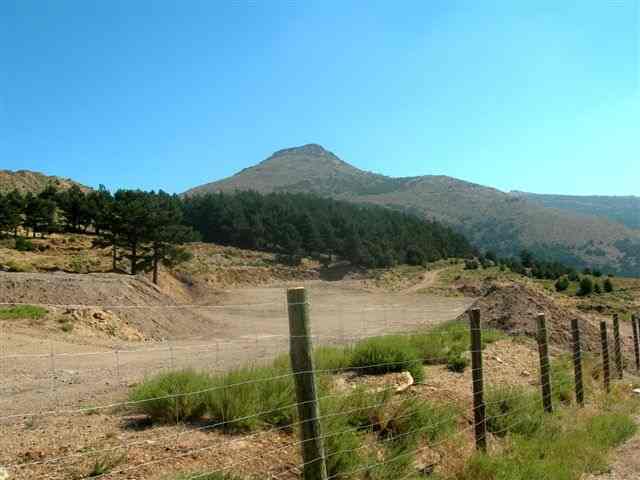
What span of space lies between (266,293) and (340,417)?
2166 inches

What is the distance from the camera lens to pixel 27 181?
122 m

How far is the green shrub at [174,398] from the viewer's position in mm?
7258

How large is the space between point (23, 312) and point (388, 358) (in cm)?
1657

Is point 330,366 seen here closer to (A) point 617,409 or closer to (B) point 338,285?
(A) point 617,409

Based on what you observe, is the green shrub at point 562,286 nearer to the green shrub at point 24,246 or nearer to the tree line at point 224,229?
the tree line at point 224,229

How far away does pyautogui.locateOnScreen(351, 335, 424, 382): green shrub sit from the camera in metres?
10.5

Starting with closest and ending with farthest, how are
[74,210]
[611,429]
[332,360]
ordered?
[611,429], [332,360], [74,210]

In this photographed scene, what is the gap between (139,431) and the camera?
22.7 ft

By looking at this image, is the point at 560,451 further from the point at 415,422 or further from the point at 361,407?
the point at 361,407

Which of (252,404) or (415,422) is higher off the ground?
(252,404)

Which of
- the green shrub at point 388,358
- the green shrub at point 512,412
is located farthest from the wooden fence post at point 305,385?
the green shrub at point 388,358

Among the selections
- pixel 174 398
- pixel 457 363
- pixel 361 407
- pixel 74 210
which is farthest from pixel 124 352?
pixel 74 210

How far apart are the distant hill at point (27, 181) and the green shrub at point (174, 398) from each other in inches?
4563

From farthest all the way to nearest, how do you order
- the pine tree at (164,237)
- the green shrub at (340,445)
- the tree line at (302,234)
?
the tree line at (302,234) < the pine tree at (164,237) < the green shrub at (340,445)
